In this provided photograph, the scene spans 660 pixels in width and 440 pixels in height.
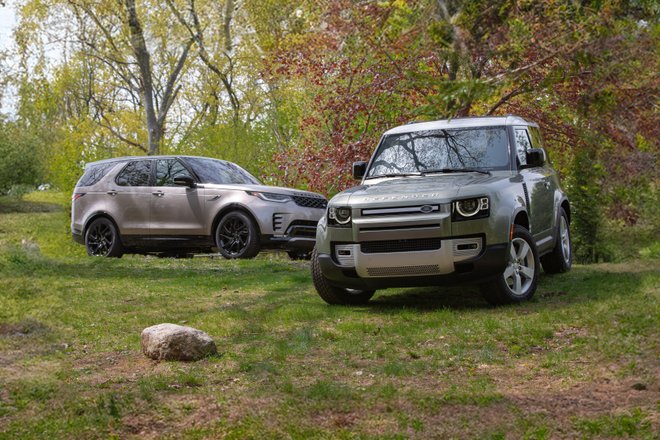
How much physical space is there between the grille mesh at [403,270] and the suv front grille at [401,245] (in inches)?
6.3

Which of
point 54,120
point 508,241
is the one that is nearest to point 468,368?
point 508,241

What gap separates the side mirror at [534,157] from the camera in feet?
32.1

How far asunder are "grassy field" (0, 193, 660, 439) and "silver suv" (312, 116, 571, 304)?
0.37 m

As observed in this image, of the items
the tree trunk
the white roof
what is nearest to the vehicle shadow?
the white roof

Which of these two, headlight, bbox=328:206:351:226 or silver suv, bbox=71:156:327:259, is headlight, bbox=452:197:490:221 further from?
silver suv, bbox=71:156:327:259

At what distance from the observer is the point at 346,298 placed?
9.45 meters

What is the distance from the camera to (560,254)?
11.4m

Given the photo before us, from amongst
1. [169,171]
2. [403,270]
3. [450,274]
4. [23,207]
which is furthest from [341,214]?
[23,207]

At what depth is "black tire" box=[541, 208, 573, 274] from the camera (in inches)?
445

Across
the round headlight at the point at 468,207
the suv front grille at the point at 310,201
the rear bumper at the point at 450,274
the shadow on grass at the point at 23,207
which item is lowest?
the rear bumper at the point at 450,274

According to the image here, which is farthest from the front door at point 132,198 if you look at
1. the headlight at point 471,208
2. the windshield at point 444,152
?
the headlight at point 471,208

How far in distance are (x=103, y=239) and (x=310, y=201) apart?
4.05 metres

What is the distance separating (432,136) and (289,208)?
17.0 feet

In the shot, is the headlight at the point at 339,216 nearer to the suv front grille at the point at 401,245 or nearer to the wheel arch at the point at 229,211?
the suv front grille at the point at 401,245
